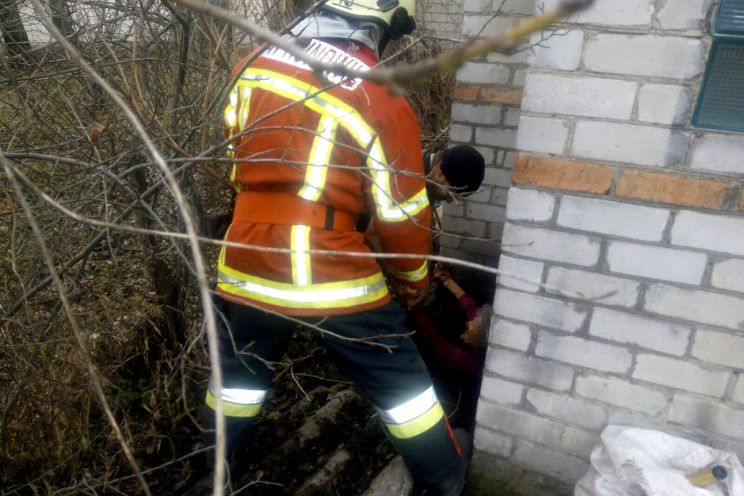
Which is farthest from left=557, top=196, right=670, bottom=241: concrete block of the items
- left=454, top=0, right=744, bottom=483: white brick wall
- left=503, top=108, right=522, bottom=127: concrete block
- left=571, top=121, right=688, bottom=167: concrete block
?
left=503, top=108, right=522, bottom=127: concrete block

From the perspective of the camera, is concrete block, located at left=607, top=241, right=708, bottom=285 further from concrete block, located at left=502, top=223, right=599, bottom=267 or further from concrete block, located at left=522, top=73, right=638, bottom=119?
concrete block, located at left=522, top=73, right=638, bottom=119

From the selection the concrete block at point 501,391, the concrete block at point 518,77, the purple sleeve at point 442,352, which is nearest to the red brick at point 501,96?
the concrete block at point 518,77

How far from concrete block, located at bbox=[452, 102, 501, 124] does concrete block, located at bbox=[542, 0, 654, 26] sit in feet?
6.00

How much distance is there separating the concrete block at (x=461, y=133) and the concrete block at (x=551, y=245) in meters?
1.79

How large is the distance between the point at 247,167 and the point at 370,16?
2.38 feet

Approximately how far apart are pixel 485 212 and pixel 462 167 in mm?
1288

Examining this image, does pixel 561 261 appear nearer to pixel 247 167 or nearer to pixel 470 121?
pixel 247 167

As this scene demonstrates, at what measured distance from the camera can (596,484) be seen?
6.23 ft

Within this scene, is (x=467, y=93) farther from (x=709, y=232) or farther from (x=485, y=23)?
(x=709, y=232)

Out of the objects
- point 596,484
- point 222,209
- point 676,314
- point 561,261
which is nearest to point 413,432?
point 596,484

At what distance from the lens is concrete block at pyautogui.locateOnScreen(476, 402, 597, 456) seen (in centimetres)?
213

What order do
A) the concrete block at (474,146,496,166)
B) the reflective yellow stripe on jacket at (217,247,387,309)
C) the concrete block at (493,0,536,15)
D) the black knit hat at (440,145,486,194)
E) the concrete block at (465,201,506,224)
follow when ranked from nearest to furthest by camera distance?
the reflective yellow stripe on jacket at (217,247,387,309)
the black knit hat at (440,145,486,194)
the concrete block at (493,0,536,15)
the concrete block at (474,146,496,166)
the concrete block at (465,201,506,224)

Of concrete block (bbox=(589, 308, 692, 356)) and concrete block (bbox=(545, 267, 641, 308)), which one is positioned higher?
concrete block (bbox=(545, 267, 641, 308))

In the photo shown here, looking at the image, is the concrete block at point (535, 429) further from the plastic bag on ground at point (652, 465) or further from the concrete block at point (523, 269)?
the concrete block at point (523, 269)
